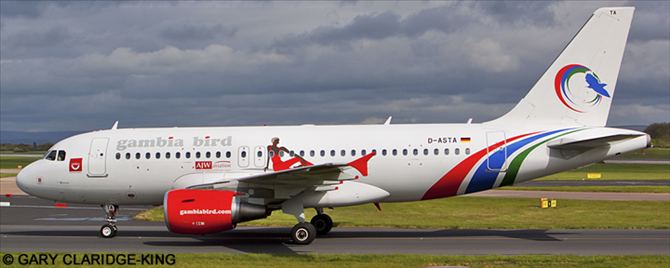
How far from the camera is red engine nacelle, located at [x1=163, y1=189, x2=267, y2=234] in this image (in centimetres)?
1594

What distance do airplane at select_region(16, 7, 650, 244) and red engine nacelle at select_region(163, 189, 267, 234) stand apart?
0.97 m

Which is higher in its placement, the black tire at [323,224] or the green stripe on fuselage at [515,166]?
the green stripe on fuselage at [515,166]

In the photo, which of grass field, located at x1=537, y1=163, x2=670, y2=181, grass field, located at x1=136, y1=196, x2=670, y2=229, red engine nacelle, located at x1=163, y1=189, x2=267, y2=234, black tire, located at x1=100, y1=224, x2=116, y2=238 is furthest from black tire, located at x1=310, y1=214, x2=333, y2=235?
grass field, located at x1=537, y1=163, x2=670, y2=181

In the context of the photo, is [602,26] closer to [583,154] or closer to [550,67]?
[550,67]

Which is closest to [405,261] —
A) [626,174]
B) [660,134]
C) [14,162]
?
[626,174]

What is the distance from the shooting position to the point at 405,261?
45.5ft

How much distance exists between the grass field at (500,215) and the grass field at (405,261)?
771 cm

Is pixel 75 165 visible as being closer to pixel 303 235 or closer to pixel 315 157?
pixel 315 157

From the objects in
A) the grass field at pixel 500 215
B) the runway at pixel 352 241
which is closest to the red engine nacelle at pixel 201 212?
the runway at pixel 352 241

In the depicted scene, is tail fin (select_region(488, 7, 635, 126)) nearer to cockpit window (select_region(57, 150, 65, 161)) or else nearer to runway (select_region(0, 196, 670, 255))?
runway (select_region(0, 196, 670, 255))

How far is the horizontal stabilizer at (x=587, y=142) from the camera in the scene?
55.3 feet

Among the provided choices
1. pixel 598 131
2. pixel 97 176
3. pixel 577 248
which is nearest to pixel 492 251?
pixel 577 248

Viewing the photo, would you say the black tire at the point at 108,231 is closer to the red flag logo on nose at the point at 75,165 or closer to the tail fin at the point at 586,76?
the red flag logo on nose at the point at 75,165

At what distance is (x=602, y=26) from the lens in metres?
18.7
